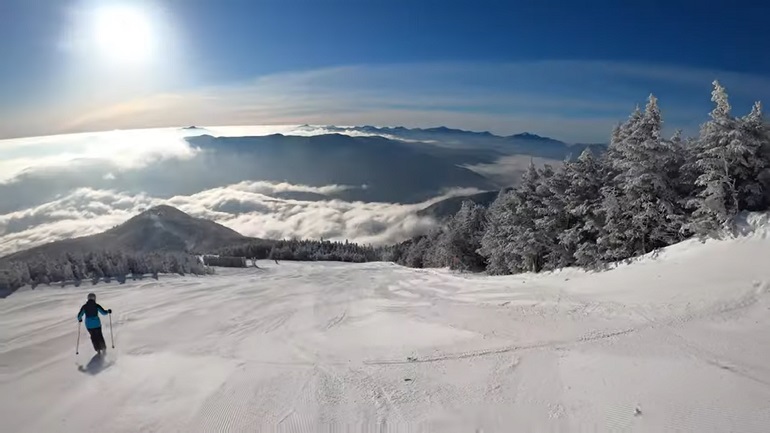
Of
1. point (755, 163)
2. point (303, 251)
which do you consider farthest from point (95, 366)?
point (303, 251)

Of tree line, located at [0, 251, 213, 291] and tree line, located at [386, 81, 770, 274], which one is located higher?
tree line, located at [386, 81, 770, 274]

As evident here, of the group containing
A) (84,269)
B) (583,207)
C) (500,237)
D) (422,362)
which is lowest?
(500,237)

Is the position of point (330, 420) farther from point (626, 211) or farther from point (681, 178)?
point (681, 178)

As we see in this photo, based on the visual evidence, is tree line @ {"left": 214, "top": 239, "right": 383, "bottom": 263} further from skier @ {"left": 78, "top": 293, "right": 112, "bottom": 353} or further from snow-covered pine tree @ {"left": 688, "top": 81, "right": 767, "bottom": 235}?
skier @ {"left": 78, "top": 293, "right": 112, "bottom": 353}

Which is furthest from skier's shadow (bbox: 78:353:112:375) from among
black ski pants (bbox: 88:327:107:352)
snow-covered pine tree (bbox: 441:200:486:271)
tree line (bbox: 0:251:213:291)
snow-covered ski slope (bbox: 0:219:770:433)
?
snow-covered pine tree (bbox: 441:200:486:271)

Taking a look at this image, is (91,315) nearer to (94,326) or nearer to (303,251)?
(94,326)
